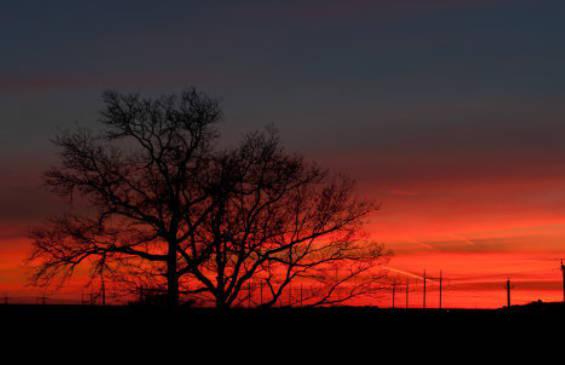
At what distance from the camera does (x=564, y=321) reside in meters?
29.9

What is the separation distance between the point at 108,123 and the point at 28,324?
9683mm

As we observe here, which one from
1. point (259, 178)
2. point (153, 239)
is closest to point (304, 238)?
point (259, 178)

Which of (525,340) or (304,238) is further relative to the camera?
(304,238)

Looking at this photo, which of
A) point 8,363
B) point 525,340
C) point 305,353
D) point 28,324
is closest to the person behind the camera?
point 8,363

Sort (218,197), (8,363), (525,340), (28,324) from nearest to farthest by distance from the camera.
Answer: (8,363) → (525,340) → (28,324) → (218,197)

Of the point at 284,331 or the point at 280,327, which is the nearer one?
the point at 284,331

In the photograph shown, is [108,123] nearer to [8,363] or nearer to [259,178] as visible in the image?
[259,178]

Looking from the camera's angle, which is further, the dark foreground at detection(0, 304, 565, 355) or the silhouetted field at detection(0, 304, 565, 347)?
the silhouetted field at detection(0, 304, 565, 347)

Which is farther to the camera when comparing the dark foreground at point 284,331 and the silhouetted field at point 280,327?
the silhouetted field at point 280,327

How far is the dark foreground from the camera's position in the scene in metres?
24.1

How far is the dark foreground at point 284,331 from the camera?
2414 centimetres

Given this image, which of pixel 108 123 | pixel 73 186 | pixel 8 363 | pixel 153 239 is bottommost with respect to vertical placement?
pixel 8 363

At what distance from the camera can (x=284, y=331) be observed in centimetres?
2641

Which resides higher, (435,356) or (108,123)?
(108,123)
